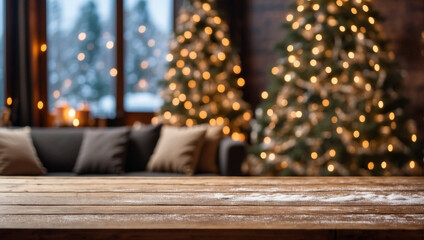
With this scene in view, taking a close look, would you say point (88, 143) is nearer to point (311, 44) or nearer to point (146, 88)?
point (311, 44)

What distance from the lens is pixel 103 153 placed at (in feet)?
12.2

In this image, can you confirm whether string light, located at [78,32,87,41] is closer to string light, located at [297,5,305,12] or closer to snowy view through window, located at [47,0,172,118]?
snowy view through window, located at [47,0,172,118]

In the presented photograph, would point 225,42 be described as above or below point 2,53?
above

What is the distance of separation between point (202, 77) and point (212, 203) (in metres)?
4.04

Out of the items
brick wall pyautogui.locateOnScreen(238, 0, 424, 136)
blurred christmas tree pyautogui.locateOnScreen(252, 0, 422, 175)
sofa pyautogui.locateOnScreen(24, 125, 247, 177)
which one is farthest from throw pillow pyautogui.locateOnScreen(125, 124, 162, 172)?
brick wall pyautogui.locateOnScreen(238, 0, 424, 136)

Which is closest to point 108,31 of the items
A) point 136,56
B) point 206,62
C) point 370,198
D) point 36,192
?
point 136,56

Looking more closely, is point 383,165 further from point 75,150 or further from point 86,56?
point 86,56

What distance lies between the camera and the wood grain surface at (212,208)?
1334 mm

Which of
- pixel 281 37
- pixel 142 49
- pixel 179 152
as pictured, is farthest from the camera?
pixel 142 49

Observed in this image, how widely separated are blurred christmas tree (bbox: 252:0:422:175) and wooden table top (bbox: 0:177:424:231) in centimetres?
236

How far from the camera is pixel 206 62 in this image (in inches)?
223

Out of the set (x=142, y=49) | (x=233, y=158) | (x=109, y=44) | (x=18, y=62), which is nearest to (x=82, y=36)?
(x=109, y=44)

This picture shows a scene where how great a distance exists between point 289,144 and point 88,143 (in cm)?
197

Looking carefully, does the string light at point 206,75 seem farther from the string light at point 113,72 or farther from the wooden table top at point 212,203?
the wooden table top at point 212,203
